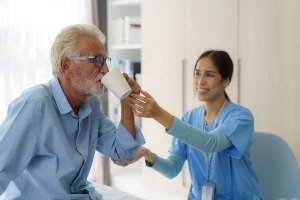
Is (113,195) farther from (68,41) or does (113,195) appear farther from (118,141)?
(68,41)

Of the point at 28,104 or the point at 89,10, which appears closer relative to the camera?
the point at 28,104

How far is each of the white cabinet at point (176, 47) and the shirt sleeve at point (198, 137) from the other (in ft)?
2.83

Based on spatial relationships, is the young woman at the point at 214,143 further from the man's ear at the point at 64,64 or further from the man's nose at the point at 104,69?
the man's ear at the point at 64,64

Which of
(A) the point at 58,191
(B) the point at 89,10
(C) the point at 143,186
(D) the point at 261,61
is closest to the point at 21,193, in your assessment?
(A) the point at 58,191

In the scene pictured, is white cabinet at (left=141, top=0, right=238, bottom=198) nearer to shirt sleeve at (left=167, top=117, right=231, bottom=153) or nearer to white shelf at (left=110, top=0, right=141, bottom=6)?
white shelf at (left=110, top=0, right=141, bottom=6)

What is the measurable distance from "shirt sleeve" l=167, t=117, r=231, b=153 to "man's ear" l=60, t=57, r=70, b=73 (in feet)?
1.54

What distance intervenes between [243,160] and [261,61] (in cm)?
79

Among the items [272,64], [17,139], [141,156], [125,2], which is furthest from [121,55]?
[17,139]

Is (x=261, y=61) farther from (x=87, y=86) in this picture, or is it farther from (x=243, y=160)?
(x=87, y=86)

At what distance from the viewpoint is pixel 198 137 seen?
5.06ft

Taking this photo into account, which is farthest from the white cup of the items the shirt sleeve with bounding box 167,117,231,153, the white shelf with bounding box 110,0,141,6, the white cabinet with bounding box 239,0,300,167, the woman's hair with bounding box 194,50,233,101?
the white shelf with bounding box 110,0,141,6

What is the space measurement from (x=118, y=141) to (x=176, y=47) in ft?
4.54

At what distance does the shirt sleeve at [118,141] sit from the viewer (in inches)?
56.8

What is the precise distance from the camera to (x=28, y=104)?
1.23 metres
